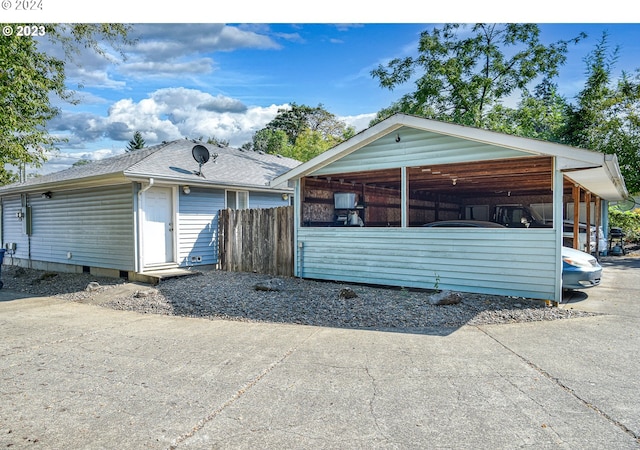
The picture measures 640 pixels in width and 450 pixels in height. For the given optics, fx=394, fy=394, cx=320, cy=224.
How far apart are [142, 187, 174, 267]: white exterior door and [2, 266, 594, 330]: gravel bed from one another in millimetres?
1079

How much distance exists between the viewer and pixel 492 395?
3.41m

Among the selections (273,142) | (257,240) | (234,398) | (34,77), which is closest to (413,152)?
(257,240)

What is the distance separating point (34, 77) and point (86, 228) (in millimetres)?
4353

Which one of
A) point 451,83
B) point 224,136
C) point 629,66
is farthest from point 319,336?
point 224,136

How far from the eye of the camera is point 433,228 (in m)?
7.72

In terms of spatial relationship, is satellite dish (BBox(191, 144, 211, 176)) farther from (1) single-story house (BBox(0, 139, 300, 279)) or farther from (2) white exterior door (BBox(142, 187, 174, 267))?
(2) white exterior door (BBox(142, 187, 174, 267))

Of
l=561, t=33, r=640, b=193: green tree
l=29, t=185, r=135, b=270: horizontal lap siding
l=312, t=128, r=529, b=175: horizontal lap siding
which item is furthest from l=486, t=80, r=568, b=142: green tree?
l=29, t=185, r=135, b=270: horizontal lap siding

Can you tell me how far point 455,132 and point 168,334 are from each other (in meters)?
5.87

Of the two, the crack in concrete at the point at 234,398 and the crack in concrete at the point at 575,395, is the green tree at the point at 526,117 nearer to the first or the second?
the crack in concrete at the point at 575,395

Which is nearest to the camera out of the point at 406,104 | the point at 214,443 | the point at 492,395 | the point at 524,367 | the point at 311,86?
the point at 214,443

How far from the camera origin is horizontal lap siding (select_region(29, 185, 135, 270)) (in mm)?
10195

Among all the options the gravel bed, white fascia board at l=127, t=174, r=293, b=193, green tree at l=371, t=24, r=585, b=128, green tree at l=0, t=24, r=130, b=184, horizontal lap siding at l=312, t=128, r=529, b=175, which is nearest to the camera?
the gravel bed

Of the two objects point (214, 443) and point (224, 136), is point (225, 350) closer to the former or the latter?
point (214, 443)
